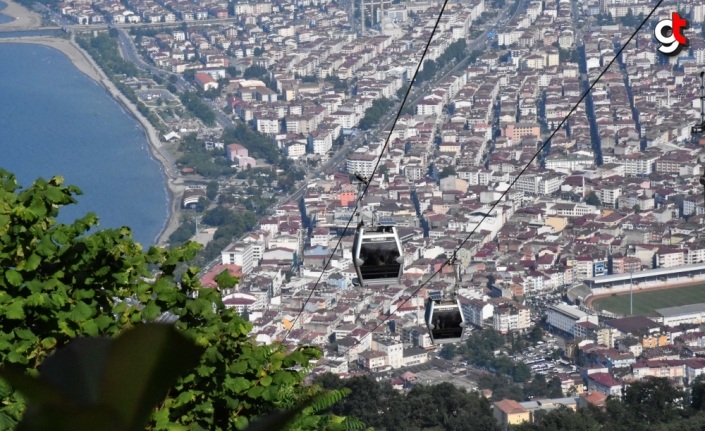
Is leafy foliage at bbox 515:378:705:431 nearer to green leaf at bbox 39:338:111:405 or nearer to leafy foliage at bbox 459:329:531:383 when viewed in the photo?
leafy foliage at bbox 459:329:531:383

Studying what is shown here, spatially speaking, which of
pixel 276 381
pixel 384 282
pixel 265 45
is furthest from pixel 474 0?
pixel 276 381

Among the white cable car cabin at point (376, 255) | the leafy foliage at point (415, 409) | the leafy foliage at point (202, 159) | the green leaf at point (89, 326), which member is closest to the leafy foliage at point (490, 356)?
the leafy foliage at point (415, 409)

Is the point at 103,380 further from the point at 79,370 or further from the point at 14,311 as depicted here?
the point at 14,311

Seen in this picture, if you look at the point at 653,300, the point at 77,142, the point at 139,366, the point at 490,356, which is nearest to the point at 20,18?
the point at 77,142

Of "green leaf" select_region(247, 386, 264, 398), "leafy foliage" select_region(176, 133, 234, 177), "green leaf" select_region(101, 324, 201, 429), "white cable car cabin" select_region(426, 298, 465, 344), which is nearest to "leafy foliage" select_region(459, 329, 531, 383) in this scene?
"white cable car cabin" select_region(426, 298, 465, 344)

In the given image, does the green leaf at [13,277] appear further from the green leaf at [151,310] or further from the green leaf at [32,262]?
the green leaf at [151,310]

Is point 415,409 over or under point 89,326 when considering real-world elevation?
under
